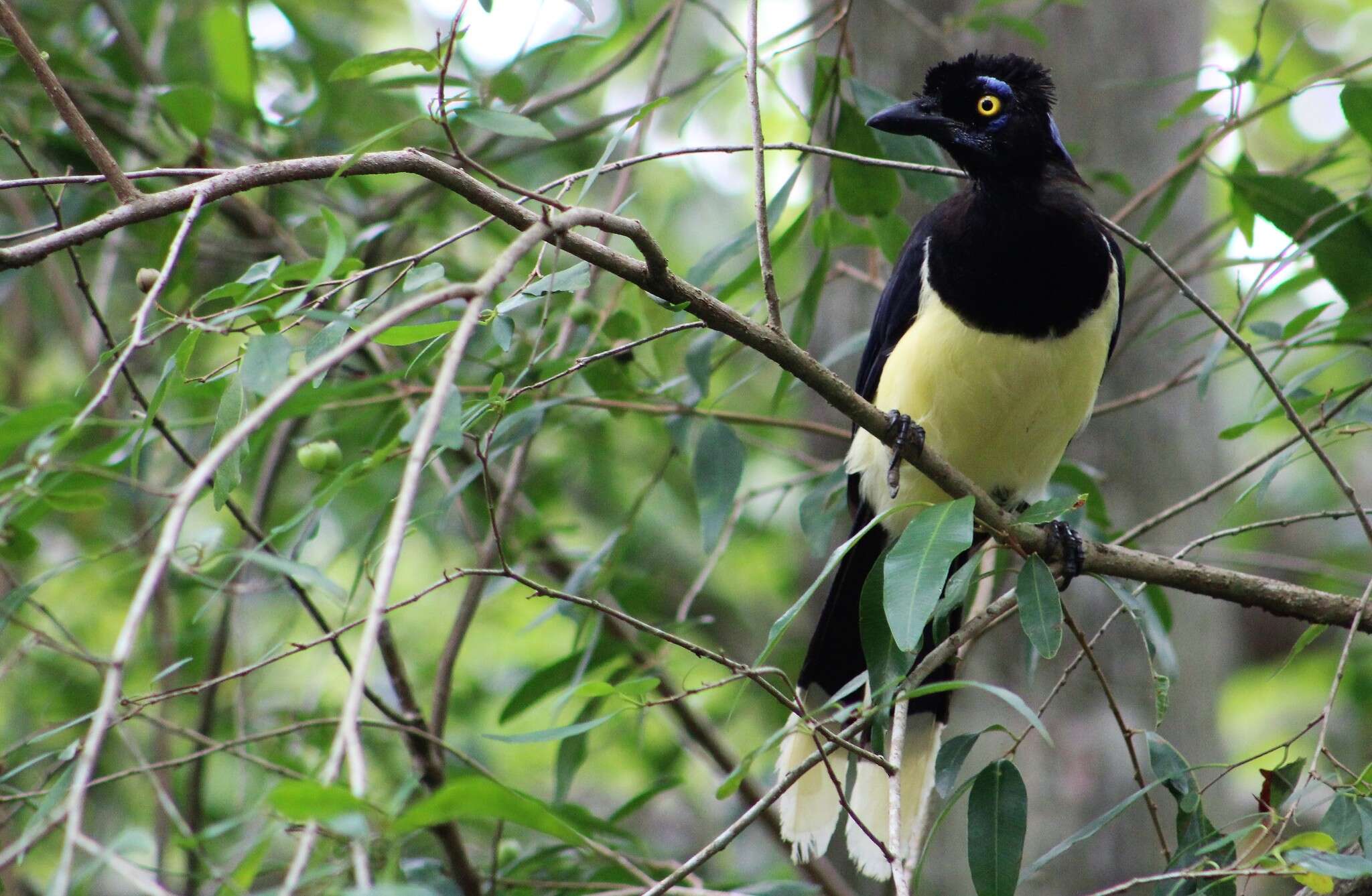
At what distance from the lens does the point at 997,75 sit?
329 cm

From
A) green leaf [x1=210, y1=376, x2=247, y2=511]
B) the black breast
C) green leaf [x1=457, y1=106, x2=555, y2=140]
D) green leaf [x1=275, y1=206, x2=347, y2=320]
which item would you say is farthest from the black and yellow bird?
green leaf [x1=275, y1=206, x2=347, y2=320]

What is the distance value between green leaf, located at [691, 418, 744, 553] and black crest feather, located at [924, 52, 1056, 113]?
42.3 inches

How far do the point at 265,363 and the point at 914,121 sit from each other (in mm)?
2086

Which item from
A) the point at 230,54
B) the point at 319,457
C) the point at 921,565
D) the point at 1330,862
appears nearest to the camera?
the point at 1330,862

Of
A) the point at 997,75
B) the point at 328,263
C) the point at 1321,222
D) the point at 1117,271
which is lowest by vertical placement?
the point at 328,263

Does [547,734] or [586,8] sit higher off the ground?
[586,8]

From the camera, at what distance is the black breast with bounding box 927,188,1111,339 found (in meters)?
3.19

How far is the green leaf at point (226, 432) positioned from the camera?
188 centimetres

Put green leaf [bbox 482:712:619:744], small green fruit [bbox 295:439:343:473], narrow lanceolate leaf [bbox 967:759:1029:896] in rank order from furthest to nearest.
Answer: small green fruit [bbox 295:439:343:473] → narrow lanceolate leaf [bbox 967:759:1029:896] → green leaf [bbox 482:712:619:744]

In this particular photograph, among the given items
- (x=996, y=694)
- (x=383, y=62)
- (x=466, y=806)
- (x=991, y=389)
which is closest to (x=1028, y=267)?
(x=991, y=389)

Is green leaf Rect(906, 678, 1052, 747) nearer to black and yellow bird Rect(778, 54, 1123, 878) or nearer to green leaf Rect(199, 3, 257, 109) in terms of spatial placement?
black and yellow bird Rect(778, 54, 1123, 878)

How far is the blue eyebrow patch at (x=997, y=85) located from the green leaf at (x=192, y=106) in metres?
1.98

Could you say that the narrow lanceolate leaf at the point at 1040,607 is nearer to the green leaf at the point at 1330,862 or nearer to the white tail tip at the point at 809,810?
the green leaf at the point at 1330,862

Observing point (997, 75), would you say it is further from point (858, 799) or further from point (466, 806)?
point (466, 806)
